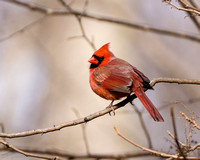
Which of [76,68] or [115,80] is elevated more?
[76,68]

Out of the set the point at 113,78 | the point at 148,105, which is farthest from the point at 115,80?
the point at 148,105

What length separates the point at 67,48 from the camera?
6230 millimetres

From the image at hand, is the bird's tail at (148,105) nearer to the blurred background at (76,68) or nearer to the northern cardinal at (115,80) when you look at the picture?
the northern cardinal at (115,80)

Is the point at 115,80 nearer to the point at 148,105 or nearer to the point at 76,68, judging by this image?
the point at 148,105

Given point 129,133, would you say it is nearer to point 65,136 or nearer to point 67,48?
point 65,136

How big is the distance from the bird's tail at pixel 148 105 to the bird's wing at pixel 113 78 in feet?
0.28

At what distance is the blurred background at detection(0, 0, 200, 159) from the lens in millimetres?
5770

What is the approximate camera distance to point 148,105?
105 inches

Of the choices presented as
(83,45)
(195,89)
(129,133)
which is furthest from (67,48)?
(195,89)

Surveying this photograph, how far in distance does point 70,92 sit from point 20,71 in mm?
1338

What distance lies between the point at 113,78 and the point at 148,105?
57 cm

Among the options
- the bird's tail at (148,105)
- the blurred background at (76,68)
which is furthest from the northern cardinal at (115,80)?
the blurred background at (76,68)

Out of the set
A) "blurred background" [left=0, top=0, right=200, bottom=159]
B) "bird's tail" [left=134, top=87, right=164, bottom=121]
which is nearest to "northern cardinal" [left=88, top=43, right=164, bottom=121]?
"bird's tail" [left=134, top=87, right=164, bottom=121]

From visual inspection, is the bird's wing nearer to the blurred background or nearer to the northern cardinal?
the northern cardinal
